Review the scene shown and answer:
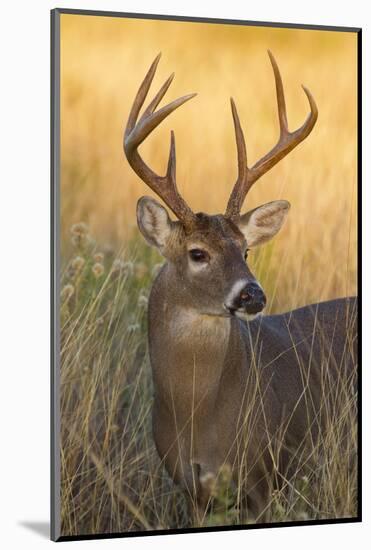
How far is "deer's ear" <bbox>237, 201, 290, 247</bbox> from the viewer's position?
7938mm

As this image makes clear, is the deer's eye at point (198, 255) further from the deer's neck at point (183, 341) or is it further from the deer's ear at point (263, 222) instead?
the deer's ear at point (263, 222)

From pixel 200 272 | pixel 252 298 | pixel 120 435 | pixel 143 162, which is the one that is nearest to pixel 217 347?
pixel 200 272

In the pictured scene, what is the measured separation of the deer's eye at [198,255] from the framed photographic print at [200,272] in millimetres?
12

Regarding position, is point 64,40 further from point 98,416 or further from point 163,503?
point 163,503

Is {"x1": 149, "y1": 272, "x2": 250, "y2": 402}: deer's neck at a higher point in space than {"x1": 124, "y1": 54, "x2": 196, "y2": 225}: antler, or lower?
lower

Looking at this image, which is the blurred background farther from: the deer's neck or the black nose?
the black nose

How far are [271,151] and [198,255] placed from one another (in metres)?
0.77

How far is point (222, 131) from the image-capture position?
26.9 ft

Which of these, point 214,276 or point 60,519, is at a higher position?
point 214,276

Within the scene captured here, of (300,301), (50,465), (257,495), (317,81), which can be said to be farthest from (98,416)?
(317,81)

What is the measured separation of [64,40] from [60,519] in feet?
7.90

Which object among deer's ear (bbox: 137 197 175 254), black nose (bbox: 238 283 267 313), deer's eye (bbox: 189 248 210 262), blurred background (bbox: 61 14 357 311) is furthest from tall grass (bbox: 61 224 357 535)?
black nose (bbox: 238 283 267 313)

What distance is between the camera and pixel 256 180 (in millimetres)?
8039

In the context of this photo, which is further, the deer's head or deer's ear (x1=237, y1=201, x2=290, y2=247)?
deer's ear (x1=237, y1=201, x2=290, y2=247)
